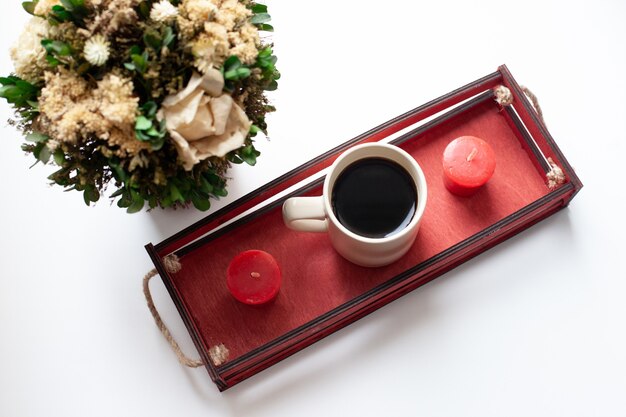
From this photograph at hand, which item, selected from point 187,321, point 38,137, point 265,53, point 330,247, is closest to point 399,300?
point 330,247

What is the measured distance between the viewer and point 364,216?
0.82 meters

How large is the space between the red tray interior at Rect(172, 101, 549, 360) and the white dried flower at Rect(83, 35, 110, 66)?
307mm

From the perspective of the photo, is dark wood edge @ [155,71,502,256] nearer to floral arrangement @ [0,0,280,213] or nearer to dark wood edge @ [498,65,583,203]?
dark wood edge @ [498,65,583,203]

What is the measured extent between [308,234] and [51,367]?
1.31ft

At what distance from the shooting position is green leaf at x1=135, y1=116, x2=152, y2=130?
0.65m

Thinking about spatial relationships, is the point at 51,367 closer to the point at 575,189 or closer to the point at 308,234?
the point at 308,234

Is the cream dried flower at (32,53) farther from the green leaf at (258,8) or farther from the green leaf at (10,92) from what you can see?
the green leaf at (258,8)

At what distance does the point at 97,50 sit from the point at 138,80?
0.16 feet

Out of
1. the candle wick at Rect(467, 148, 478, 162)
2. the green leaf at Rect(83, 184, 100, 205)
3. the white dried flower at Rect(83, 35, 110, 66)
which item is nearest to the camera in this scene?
the white dried flower at Rect(83, 35, 110, 66)

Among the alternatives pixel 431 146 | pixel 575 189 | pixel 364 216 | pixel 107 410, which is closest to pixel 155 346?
pixel 107 410

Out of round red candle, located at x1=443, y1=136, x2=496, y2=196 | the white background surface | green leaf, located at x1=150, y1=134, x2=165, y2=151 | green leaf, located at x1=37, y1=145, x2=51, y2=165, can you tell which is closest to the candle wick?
round red candle, located at x1=443, y1=136, x2=496, y2=196

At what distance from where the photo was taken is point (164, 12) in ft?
2.15

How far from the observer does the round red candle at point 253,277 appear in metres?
0.84

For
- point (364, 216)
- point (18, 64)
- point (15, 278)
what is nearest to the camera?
point (18, 64)
